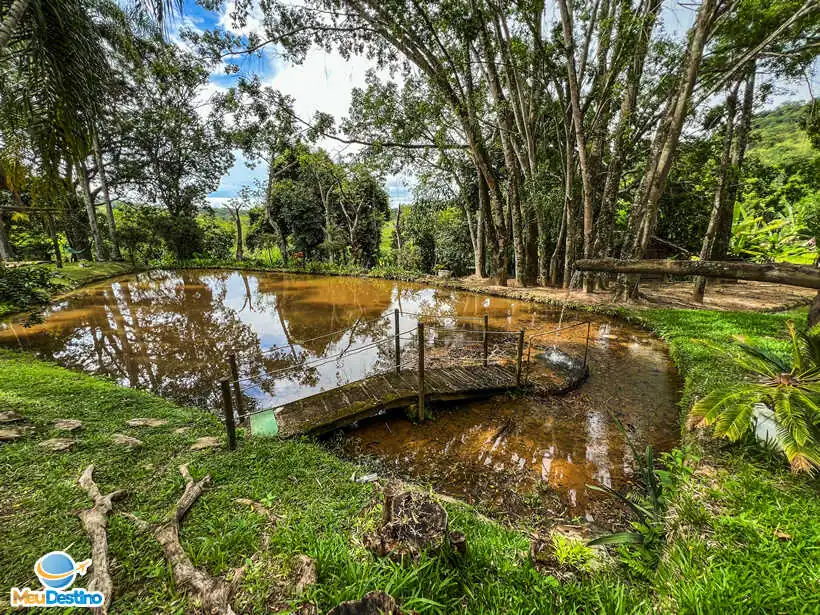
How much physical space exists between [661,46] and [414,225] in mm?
14585

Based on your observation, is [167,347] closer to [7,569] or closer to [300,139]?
[7,569]

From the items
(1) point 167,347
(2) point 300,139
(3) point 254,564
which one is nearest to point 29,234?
(2) point 300,139

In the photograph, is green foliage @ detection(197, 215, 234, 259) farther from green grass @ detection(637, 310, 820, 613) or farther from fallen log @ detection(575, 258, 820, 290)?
green grass @ detection(637, 310, 820, 613)

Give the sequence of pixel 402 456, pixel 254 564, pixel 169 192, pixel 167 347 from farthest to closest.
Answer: pixel 169 192, pixel 167 347, pixel 402 456, pixel 254 564

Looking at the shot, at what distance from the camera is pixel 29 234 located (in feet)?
51.5

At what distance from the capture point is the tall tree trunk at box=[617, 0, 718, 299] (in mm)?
6773

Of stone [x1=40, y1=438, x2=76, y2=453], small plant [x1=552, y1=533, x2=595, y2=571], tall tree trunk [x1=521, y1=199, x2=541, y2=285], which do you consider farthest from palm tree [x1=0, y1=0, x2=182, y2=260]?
tall tree trunk [x1=521, y1=199, x2=541, y2=285]

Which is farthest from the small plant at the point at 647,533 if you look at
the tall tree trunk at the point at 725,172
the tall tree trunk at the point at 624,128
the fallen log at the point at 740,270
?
the tall tree trunk at the point at 725,172

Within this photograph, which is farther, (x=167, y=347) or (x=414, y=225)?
(x=414, y=225)

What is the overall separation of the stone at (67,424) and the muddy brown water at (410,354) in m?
1.73

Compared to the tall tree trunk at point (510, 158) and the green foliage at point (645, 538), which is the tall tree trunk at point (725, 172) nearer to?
the tall tree trunk at point (510, 158)

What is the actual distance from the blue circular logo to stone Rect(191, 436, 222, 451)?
5.37 feet

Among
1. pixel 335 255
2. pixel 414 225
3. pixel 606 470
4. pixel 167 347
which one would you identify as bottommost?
pixel 606 470

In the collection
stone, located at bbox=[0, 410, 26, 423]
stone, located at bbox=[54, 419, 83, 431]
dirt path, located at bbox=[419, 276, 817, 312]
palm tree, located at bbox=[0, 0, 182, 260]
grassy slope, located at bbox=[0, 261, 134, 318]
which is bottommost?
stone, located at bbox=[54, 419, 83, 431]
